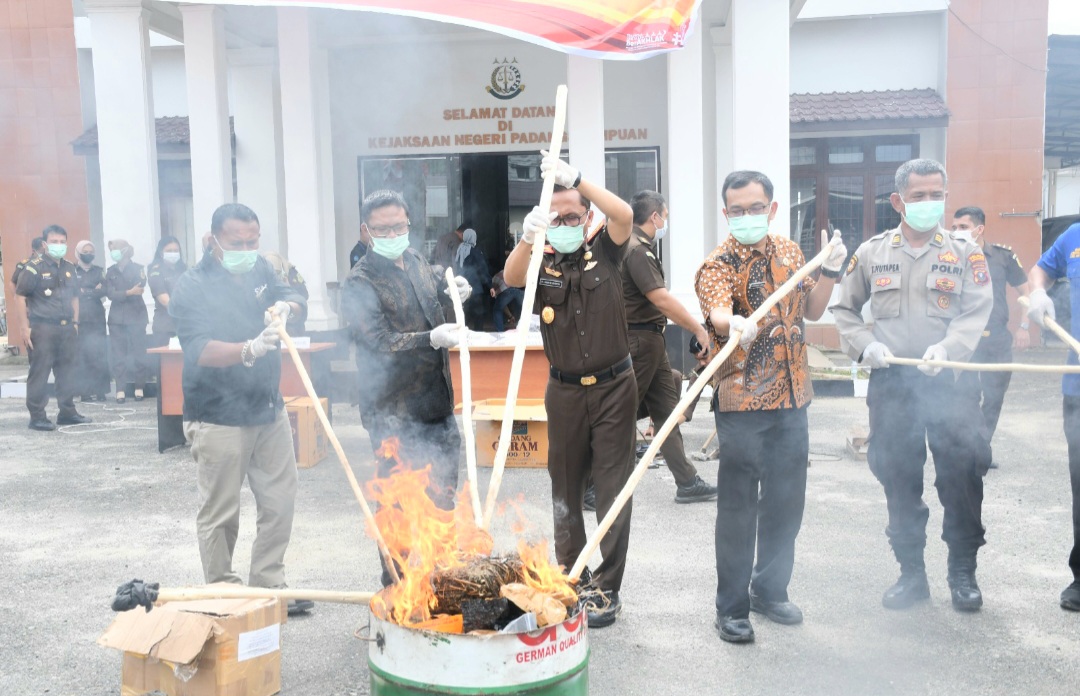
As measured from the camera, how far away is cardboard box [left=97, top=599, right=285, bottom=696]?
324 cm

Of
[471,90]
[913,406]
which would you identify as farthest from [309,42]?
[913,406]

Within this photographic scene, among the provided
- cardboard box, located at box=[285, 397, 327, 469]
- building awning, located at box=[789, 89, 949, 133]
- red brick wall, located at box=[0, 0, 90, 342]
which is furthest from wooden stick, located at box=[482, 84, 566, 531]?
red brick wall, located at box=[0, 0, 90, 342]

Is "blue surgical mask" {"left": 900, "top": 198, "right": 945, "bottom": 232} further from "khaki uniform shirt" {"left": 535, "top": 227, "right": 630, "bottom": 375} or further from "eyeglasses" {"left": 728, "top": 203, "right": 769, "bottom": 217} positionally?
"khaki uniform shirt" {"left": 535, "top": 227, "right": 630, "bottom": 375}

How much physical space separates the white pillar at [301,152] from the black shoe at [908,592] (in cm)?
758

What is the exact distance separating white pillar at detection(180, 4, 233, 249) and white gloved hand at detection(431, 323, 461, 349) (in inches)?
282

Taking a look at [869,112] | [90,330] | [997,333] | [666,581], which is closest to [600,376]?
[666,581]

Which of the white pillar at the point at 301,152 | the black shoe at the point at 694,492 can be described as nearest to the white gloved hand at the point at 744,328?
the black shoe at the point at 694,492

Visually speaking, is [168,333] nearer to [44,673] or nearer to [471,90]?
[471,90]

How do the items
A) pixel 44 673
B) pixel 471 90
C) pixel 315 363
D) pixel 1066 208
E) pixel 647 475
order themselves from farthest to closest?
pixel 1066 208
pixel 471 90
pixel 315 363
pixel 647 475
pixel 44 673

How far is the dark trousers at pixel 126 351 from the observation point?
10609mm

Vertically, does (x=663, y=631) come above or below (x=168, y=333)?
below

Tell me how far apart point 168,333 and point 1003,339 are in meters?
7.88

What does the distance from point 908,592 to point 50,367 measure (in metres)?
8.20

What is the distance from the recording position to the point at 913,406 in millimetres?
4152
